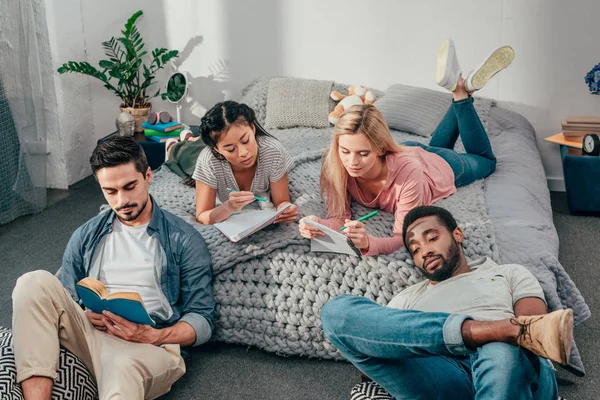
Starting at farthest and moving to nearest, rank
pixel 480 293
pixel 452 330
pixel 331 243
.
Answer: pixel 331 243, pixel 480 293, pixel 452 330

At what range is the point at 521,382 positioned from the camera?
→ 67.7 inches

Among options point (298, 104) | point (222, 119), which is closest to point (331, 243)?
point (222, 119)

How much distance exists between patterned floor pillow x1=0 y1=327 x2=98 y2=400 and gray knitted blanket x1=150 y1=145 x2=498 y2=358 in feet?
1.68

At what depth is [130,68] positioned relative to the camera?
13.6ft

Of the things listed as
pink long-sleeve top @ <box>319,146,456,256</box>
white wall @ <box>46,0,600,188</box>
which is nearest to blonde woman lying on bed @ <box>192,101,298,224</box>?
pink long-sleeve top @ <box>319,146,456,256</box>

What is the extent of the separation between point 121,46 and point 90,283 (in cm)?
262

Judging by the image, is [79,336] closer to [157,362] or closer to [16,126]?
[157,362]

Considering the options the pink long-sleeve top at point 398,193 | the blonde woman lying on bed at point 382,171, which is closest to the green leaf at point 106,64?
the blonde woman lying on bed at point 382,171

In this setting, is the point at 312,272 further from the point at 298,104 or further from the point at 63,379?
the point at 298,104

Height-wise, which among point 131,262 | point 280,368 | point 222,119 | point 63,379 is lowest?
point 280,368

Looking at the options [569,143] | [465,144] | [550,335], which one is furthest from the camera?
[569,143]

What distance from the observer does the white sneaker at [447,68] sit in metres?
2.93

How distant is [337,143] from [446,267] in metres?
0.62

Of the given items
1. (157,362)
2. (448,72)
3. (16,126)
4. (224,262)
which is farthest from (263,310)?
(16,126)
